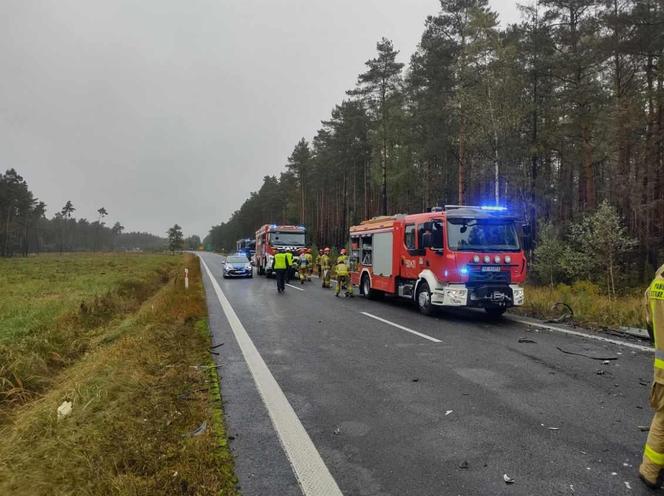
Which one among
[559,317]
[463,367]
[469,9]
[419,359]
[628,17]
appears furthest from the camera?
[469,9]

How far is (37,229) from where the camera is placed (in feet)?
387

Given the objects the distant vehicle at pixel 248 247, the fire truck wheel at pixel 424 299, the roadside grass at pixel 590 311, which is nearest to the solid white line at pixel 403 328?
the fire truck wheel at pixel 424 299

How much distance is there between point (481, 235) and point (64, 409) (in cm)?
876

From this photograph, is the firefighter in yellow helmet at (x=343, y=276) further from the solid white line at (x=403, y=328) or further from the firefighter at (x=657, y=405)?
the firefighter at (x=657, y=405)

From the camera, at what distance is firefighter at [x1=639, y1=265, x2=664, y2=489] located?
3037 mm

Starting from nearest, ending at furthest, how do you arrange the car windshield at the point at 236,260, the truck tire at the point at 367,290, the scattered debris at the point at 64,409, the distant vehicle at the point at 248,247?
1. the scattered debris at the point at 64,409
2. the truck tire at the point at 367,290
3. the car windshield at the point at 236,260
4. the distant vehicle at the point at 248,247

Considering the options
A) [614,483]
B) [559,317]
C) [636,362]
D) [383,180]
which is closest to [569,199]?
[383,180]

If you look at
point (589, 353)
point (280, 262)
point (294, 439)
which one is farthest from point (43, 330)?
point (589, 353)

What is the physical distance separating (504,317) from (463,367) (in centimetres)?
507

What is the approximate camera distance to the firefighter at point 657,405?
9.96 ft

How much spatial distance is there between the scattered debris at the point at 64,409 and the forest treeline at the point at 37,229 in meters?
79.7

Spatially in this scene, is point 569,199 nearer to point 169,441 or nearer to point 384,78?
point 384,78

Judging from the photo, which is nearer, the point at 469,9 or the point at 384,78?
the point at 469,9

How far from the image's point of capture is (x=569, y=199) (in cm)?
3516
